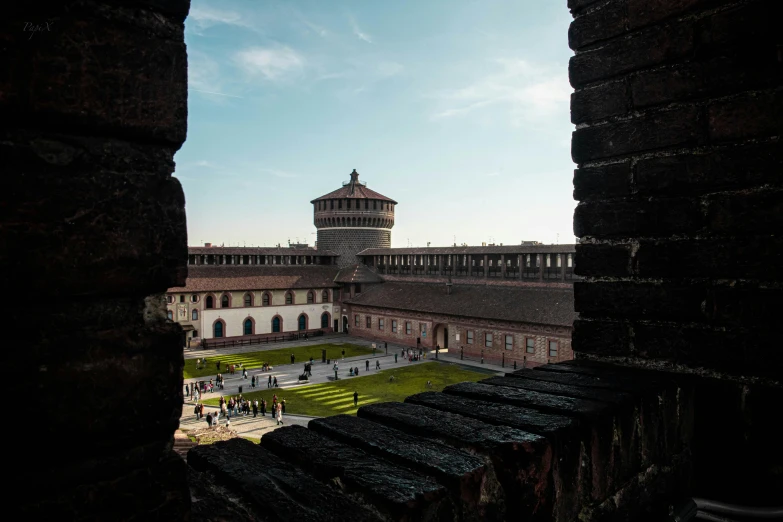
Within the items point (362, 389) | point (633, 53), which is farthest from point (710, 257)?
point (362, 389)

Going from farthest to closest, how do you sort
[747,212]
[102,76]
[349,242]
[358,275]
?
[349,242] → [358,275] → [747,212] → [102,76]

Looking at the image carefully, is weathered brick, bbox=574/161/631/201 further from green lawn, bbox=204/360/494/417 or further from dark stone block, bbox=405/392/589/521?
green lawn, bbox=204/360/494/417

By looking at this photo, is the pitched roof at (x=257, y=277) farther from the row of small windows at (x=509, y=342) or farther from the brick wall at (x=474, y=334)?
the row of small windows at (x=509, y=342)

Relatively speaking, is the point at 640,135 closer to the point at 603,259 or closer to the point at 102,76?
the point at 603,259

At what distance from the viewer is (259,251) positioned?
40.3 m

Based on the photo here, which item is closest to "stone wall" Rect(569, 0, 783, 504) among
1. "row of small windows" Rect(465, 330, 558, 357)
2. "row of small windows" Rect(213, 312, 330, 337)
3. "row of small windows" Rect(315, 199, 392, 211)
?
"row of small windows" Rect(465, 330, 558, 357)

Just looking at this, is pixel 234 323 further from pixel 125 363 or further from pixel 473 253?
pixel 125 363

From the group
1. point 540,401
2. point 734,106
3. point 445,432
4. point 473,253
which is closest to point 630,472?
point 540,401

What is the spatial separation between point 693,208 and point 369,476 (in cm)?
203

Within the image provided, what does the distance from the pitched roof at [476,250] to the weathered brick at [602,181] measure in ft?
88.5

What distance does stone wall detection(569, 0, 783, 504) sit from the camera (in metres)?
2.39

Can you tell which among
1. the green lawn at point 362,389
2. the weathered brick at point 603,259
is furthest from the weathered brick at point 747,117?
the green lawn at point 362,389

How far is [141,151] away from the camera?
108 centimetres

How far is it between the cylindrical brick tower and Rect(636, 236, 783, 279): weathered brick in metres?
42.3
